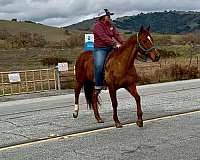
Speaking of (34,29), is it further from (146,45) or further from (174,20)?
(146,45)

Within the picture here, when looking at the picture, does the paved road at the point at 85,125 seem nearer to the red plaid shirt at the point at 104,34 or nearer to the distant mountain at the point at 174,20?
the red plaid shirt at the point at 104,34

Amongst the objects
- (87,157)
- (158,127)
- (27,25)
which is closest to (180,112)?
(158,127)

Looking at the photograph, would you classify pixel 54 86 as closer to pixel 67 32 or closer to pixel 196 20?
pixel 67 32

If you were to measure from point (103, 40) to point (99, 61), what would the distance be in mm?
481

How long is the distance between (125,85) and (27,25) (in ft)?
348

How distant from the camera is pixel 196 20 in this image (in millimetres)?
156000

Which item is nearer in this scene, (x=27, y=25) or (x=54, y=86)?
(x=54, y=86)

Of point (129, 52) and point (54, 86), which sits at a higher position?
point (129, 52)

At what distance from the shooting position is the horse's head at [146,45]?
9.72 metres

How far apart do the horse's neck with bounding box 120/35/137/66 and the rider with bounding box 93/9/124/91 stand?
277 millimetres

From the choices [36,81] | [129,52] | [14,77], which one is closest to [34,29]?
[36,81]

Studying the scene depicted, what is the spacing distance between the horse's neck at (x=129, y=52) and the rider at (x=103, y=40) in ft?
0.91

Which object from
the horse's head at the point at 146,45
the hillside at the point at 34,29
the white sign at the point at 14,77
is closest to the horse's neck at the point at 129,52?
the horse's head at the point at 146,45

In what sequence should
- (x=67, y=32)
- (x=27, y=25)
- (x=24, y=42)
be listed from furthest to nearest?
(x=27, y=25)
(x=67, y=32)
(x=24, y=42)
